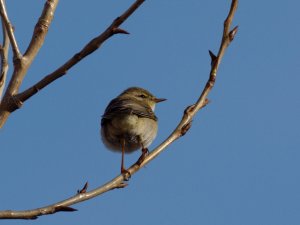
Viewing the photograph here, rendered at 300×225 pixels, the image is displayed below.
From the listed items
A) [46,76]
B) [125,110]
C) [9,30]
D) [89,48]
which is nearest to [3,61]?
[9,30]

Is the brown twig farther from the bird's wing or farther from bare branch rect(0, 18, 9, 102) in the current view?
the bird's wing

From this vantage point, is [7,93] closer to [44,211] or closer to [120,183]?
[44,211]

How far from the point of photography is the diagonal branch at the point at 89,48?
3.15m

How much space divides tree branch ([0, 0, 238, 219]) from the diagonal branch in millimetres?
761

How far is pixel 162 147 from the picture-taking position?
434cm

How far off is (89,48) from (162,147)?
Result: 4.73 ft

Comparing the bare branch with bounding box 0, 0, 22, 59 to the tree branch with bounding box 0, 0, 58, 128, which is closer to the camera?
the tree branch with bounding box 0, 0, 58, 128

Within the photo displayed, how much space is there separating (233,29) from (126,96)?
6648 mm

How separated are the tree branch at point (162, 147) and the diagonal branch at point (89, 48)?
76 cm

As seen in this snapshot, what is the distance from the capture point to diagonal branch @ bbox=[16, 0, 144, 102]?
315 cm

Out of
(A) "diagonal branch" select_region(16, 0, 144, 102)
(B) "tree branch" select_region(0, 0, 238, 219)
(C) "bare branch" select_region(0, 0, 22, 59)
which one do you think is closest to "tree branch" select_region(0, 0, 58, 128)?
(C) "bare branch" select_region(0, 0, 22, 59)

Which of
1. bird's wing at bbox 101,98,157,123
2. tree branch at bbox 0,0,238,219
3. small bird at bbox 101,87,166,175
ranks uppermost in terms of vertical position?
bird's wing at bbox 101,98,157,123

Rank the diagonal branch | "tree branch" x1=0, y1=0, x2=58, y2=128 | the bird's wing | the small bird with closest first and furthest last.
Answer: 1. the diagonal branch
2. "tree branch" x1=0, y1=0, x2=58, y2=128
3. the small bird
4. the bird's wing

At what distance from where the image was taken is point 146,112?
9.02 meters
